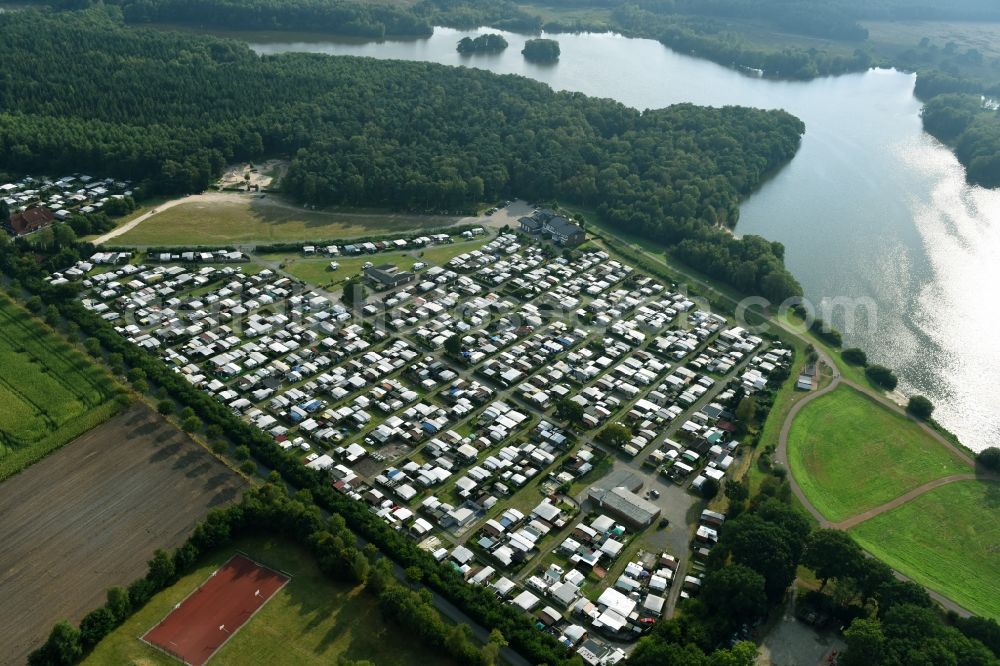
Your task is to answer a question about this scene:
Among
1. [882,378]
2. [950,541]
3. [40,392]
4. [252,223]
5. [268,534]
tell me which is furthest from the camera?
[252,223]

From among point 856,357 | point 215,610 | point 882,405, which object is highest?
point 215,610

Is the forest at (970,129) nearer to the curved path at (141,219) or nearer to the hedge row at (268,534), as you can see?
the curved path at (141,219)

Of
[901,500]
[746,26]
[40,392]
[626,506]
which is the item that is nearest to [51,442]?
[40,392]

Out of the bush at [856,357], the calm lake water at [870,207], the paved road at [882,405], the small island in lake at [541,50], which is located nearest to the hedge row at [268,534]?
the paved road at [882,405]

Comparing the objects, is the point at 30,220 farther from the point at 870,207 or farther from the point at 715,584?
the point at 870,207

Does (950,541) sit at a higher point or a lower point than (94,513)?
lower

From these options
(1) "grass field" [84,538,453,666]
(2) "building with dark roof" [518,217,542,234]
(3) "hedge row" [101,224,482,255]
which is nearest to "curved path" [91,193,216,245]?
(3) "hedge row" [101,224,482,255]
